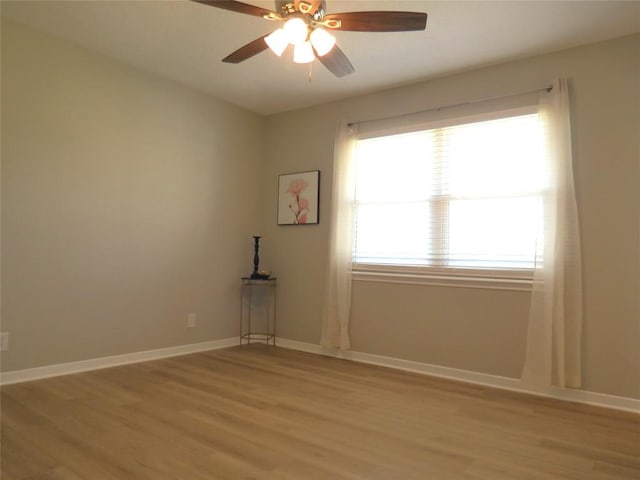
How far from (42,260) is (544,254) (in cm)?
371

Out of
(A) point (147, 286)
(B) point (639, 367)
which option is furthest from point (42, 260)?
(B) point (639, 367)

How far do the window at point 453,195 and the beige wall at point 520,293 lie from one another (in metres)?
0.27

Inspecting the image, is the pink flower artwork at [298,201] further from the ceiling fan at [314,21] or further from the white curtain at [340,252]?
the ceiling fan at [314,21]

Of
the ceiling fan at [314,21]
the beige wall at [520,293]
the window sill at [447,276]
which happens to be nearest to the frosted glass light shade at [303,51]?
the ceiling fan at [314,21]

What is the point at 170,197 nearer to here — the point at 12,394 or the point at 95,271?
the point at 95,271

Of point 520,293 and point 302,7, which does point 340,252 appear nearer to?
point 520,293

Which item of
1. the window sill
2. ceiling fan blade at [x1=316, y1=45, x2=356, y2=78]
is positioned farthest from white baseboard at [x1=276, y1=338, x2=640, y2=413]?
ceiling fan blade at [x1=316, y1=45, x2=356, y2=78]

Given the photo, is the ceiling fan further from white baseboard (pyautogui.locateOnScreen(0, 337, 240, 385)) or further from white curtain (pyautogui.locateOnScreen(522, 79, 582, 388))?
Result: white baseboard (pyautogui.locateOnScreen(0, 337, 240, 385))

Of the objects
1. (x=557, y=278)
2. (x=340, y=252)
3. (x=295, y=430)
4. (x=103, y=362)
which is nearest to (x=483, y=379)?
(x=557, y=278)

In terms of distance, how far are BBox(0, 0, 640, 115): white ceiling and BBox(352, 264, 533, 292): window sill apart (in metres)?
1.69

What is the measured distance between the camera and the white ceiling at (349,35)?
2764mm

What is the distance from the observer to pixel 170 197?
4.08 m

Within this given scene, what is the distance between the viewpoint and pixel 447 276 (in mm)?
3650

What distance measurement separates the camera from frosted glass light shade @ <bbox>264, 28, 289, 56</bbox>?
2.32 metres
